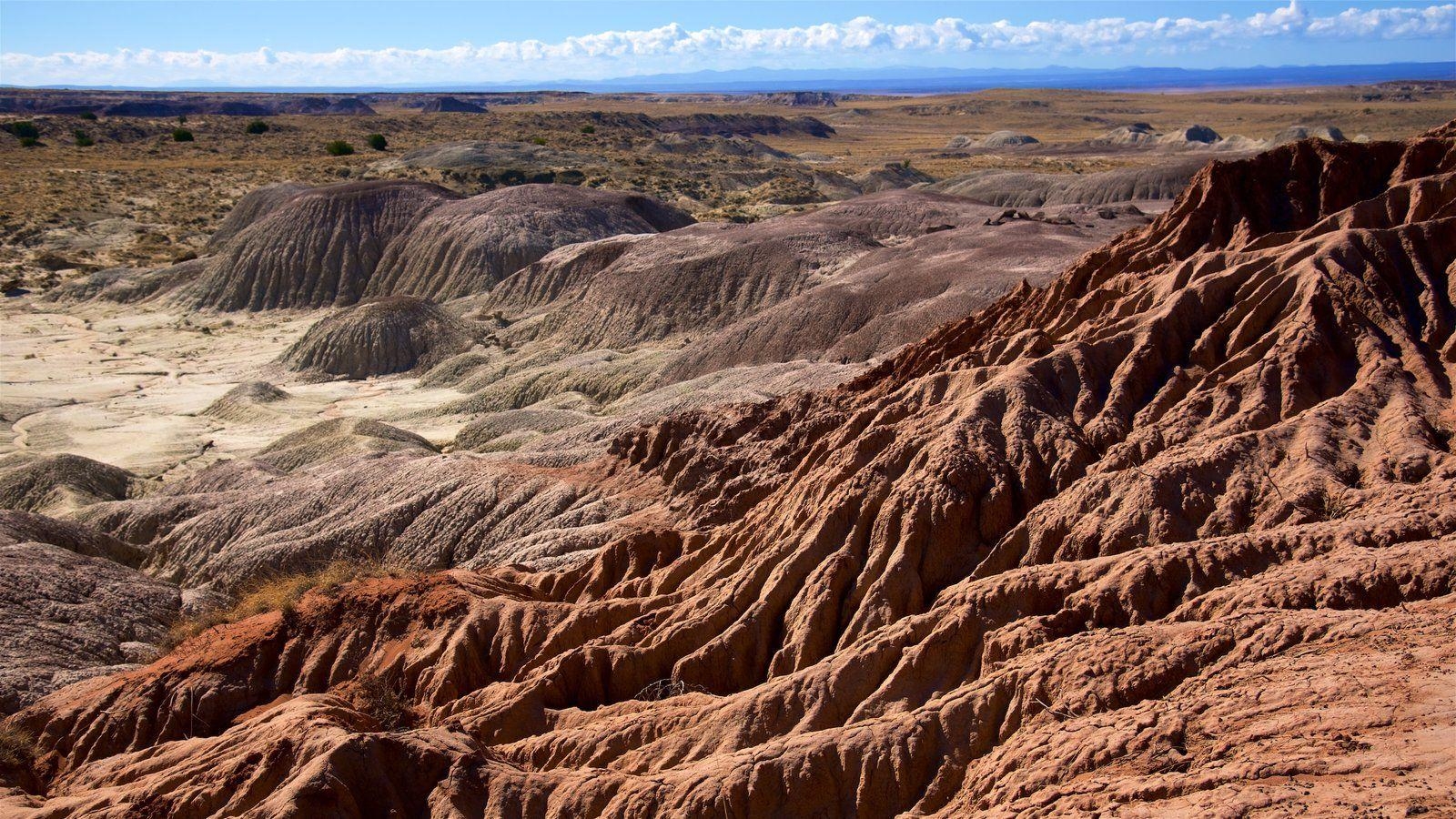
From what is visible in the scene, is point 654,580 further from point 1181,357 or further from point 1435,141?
point 1435,141

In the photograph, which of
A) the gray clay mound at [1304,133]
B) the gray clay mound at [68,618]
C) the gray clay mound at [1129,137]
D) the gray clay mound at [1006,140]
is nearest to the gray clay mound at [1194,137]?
the gray clay mound at [1129,137]

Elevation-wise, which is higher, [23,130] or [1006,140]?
[23,130]

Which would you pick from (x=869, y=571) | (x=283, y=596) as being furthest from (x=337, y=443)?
(x=869, y=571)

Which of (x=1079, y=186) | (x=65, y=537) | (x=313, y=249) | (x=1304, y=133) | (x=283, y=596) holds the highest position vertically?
(x=1304, y=133)

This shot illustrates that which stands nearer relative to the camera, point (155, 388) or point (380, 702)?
point (380, 702)

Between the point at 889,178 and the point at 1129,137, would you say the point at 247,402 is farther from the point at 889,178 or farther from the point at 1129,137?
the point at 1129,137

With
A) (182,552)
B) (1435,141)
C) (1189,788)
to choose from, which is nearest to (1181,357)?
(1435,141)
